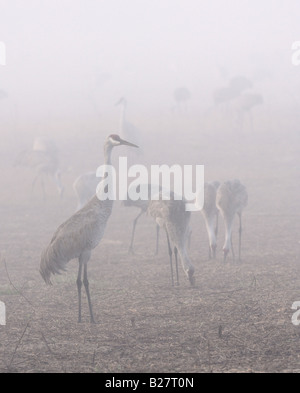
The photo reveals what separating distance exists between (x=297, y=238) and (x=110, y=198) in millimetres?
5663

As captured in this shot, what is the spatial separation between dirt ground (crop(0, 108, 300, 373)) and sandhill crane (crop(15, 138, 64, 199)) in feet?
4.38

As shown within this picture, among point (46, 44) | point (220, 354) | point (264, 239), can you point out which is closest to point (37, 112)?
point (264, 239)

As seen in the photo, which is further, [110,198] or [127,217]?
[127,217]

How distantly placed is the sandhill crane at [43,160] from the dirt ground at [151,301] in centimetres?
133

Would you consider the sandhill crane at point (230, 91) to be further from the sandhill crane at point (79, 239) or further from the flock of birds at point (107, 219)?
the sandhill crane at point (79, 239)

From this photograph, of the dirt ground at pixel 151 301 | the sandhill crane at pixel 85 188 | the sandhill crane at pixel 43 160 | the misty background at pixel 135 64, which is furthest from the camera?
the misty background at pixel 135 64

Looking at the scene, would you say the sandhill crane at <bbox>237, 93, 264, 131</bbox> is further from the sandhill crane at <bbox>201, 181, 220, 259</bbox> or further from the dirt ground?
the sandhill crane at <bbox>201, 181, 220, 259</bbox>

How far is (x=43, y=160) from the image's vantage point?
1769 centimetres

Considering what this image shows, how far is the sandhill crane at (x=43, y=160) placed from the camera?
57.0ft

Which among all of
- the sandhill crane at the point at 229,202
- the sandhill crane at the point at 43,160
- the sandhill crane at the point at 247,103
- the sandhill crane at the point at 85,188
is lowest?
the sandhill crane at the point at 229,202

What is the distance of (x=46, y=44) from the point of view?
66375 millimetres

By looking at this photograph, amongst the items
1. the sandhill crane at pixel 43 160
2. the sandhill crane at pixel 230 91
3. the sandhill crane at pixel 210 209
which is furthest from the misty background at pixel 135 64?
the sandhill crane at pixel 210 209

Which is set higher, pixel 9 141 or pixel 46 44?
pixel 46 44
